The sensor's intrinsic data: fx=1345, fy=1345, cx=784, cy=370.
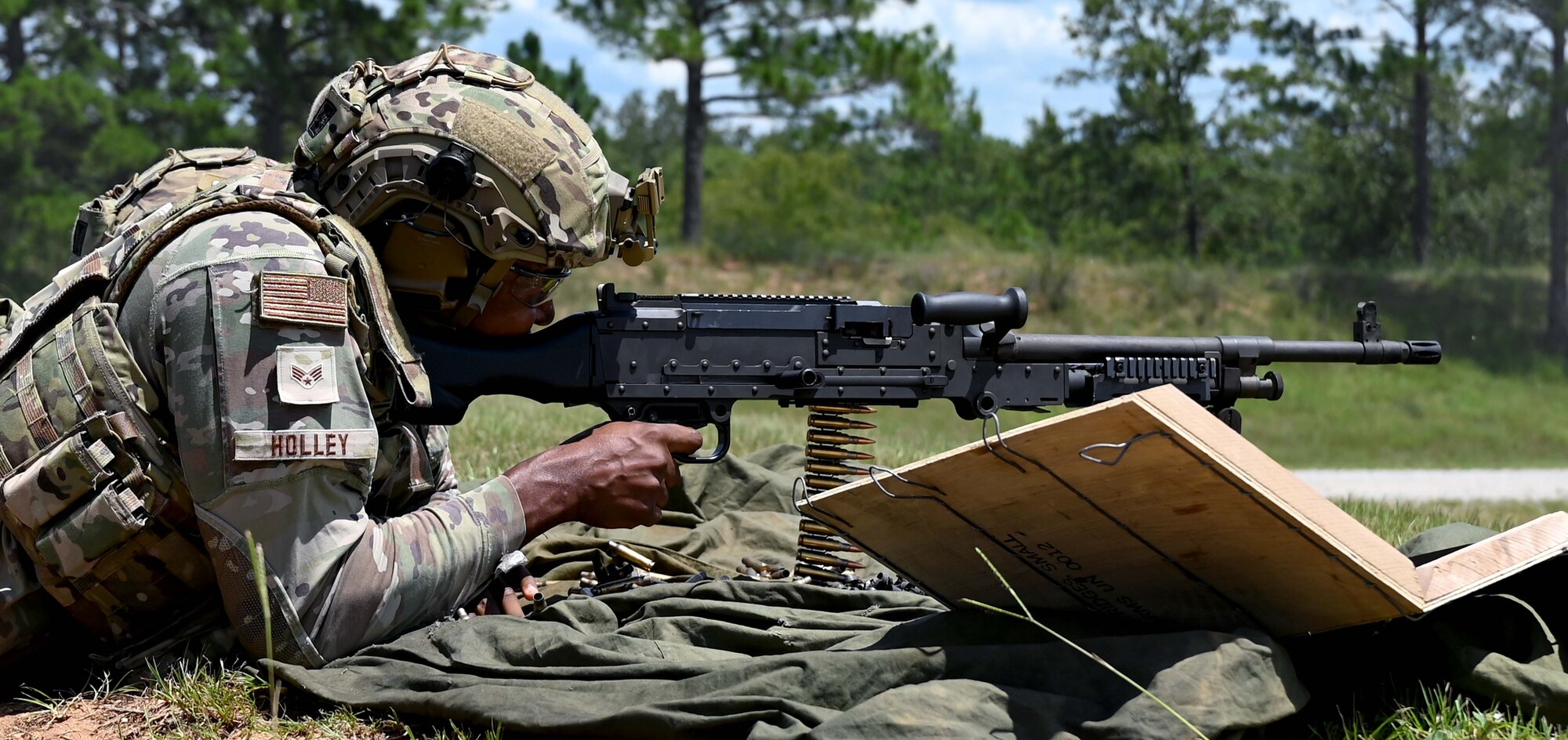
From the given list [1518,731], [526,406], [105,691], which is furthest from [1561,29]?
[105,691]

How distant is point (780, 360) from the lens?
4711mm

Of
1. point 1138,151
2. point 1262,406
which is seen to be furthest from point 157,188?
point 1138,151

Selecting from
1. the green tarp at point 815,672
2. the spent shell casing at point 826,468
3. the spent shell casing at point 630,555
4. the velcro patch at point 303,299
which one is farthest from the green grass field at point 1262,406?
the spent shell casing at point 826,468

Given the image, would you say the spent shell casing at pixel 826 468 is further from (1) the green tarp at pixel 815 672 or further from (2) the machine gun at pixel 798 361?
(1) the green tarp at pixel 815 672

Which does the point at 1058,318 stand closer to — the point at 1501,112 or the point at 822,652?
the point at 1501,112

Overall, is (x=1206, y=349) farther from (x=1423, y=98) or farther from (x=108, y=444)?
(x=1423, y=98)

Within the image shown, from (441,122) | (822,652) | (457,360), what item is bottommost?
(822,652)

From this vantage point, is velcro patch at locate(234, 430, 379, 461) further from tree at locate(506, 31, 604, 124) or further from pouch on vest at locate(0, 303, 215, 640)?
tree at locate(506, 31, 604, 124)

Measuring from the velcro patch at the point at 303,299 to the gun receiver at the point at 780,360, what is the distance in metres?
0.57

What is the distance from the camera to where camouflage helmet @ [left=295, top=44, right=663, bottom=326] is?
393 cm

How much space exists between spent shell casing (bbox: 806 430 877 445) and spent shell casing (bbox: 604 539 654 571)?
830 millimetres

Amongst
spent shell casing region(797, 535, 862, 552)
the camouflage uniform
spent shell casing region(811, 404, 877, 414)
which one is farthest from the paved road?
the camouflage uniform

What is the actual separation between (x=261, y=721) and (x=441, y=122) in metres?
1.74

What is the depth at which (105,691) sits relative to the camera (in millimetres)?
3715
